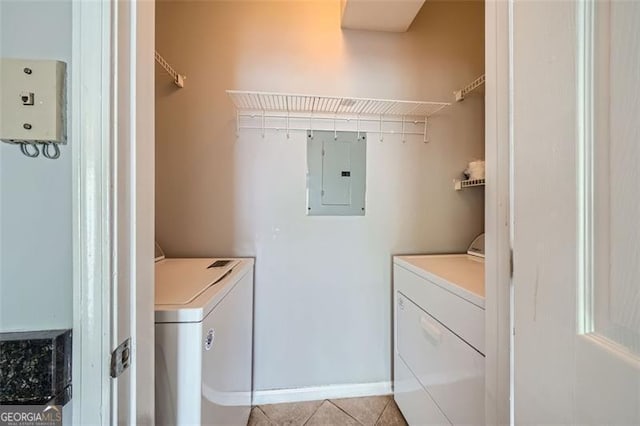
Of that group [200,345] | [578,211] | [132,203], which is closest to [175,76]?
[132,203]

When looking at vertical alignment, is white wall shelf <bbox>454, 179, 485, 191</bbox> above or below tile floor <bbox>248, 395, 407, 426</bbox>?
above

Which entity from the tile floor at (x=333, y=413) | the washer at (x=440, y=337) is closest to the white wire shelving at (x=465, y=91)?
the washer at (x=440, y=337)

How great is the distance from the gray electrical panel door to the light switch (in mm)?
1314

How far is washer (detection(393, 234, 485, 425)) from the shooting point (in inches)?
37.8

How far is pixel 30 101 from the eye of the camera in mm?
443

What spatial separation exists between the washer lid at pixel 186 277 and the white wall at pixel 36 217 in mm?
367

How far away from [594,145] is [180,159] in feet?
5.79

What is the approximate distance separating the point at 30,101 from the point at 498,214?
0.91 metres

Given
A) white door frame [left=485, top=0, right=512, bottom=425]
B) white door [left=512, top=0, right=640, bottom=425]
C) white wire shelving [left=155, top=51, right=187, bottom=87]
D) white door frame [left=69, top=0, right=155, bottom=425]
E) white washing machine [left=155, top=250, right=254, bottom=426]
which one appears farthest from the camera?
white wire shelving [left=155, top=51, right=187, bottom=87]

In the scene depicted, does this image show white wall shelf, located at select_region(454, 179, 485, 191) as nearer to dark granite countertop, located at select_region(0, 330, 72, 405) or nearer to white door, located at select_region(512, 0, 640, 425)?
white door, located at select_region(512, 0, 640, 425)

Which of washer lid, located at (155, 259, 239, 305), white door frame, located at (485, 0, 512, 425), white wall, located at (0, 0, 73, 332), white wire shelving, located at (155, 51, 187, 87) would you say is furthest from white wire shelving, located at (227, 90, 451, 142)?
white wall, located at (0, 0, 73, 332)

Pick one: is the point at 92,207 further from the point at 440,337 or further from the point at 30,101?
the point at 440,337

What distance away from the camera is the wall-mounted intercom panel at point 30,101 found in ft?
1.44

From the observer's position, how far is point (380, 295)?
1762mm
